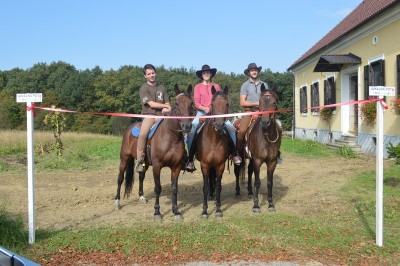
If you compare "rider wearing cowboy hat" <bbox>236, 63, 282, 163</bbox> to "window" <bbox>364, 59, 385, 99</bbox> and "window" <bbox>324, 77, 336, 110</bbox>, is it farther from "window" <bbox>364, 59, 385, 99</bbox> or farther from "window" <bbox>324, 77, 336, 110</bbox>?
"window" <bbox>324, 77, 336, 110</bbox>

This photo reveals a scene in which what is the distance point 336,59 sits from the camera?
1652 centimetres

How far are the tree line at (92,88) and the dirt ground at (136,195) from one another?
32.5 meters

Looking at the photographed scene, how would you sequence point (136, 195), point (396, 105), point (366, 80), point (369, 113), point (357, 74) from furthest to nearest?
point (357, 74)
point (366, 80)
point (369, 113)
point (396, 105)
point (136, 195)

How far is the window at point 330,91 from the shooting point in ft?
62.6

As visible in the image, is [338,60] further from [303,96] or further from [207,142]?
[207,142]

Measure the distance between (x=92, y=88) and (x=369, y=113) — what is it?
180 ft

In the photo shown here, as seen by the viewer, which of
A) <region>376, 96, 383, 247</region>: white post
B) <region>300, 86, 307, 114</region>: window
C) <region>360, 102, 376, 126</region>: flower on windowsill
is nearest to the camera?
<region>376, 96, 383, 247</region>: white post

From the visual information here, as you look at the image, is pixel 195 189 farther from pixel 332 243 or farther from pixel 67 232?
pixel 332 243

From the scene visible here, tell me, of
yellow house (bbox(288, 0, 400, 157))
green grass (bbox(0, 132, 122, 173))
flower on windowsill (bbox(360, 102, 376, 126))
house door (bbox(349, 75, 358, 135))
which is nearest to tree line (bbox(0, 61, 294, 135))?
green grass (bbox(0, 132, 122, 173))

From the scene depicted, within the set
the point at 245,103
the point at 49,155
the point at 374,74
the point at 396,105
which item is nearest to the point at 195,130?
the point at 245,103

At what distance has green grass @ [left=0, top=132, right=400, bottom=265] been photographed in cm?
469

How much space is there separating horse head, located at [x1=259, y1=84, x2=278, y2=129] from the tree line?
3782 centimetres

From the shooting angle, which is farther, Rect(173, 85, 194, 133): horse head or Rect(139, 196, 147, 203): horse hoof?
Rect(139, 196, 147, 203): horse hoof

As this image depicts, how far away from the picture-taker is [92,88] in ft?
209
